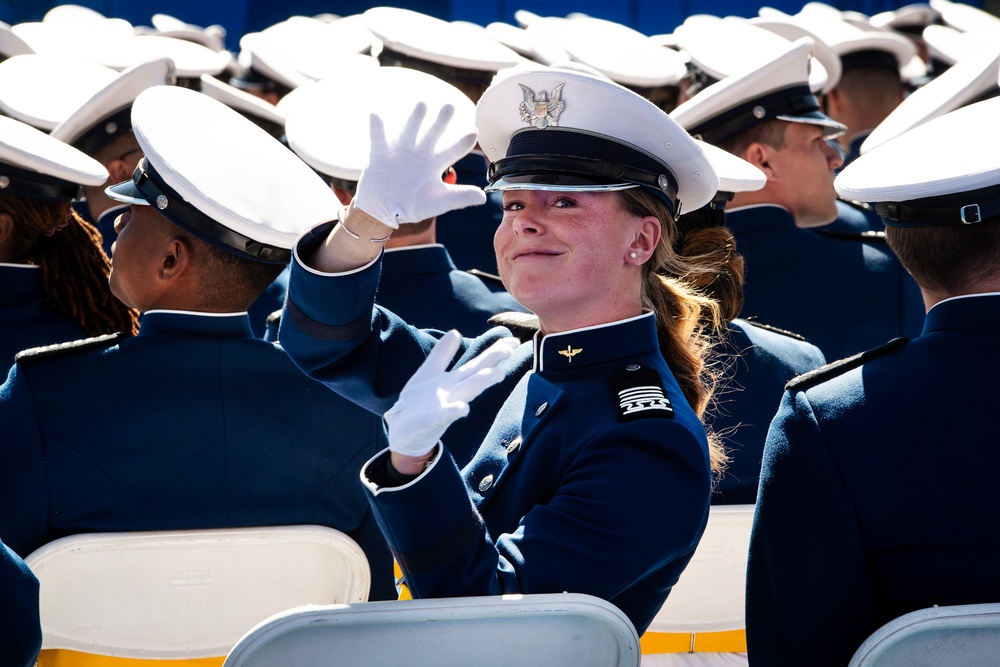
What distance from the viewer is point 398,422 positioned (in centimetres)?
191

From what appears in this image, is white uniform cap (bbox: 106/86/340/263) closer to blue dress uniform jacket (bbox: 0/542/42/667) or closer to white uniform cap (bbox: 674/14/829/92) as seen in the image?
blue dress uniform jacket (bbox: 0/542/42/667)

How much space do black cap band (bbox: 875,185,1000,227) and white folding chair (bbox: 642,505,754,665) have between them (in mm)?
883

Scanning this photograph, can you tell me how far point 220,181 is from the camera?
2783mm

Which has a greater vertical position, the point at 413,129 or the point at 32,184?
the point at 413,129

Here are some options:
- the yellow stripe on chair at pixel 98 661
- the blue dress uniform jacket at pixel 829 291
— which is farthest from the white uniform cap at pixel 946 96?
the yellow stripe on chair at pixel 98 661

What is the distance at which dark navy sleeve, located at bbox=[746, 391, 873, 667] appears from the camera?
2023 mm

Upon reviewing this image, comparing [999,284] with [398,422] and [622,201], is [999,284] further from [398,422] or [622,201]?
[398,422]

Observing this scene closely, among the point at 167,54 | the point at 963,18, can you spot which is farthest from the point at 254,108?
the point at 963,18

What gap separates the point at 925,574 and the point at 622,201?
35.2 inches

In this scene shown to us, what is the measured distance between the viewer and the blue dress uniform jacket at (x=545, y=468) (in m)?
1.95

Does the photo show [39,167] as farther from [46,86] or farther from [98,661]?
→ [46,86]

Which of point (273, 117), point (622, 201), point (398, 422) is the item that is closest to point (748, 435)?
point (622, 201)

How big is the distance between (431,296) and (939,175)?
6.95 ft

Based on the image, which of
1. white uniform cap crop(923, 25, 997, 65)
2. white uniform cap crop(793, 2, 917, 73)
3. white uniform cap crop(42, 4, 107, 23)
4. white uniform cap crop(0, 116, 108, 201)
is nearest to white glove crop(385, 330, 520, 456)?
white uniform cap crop(0, 116, 108, 201)
